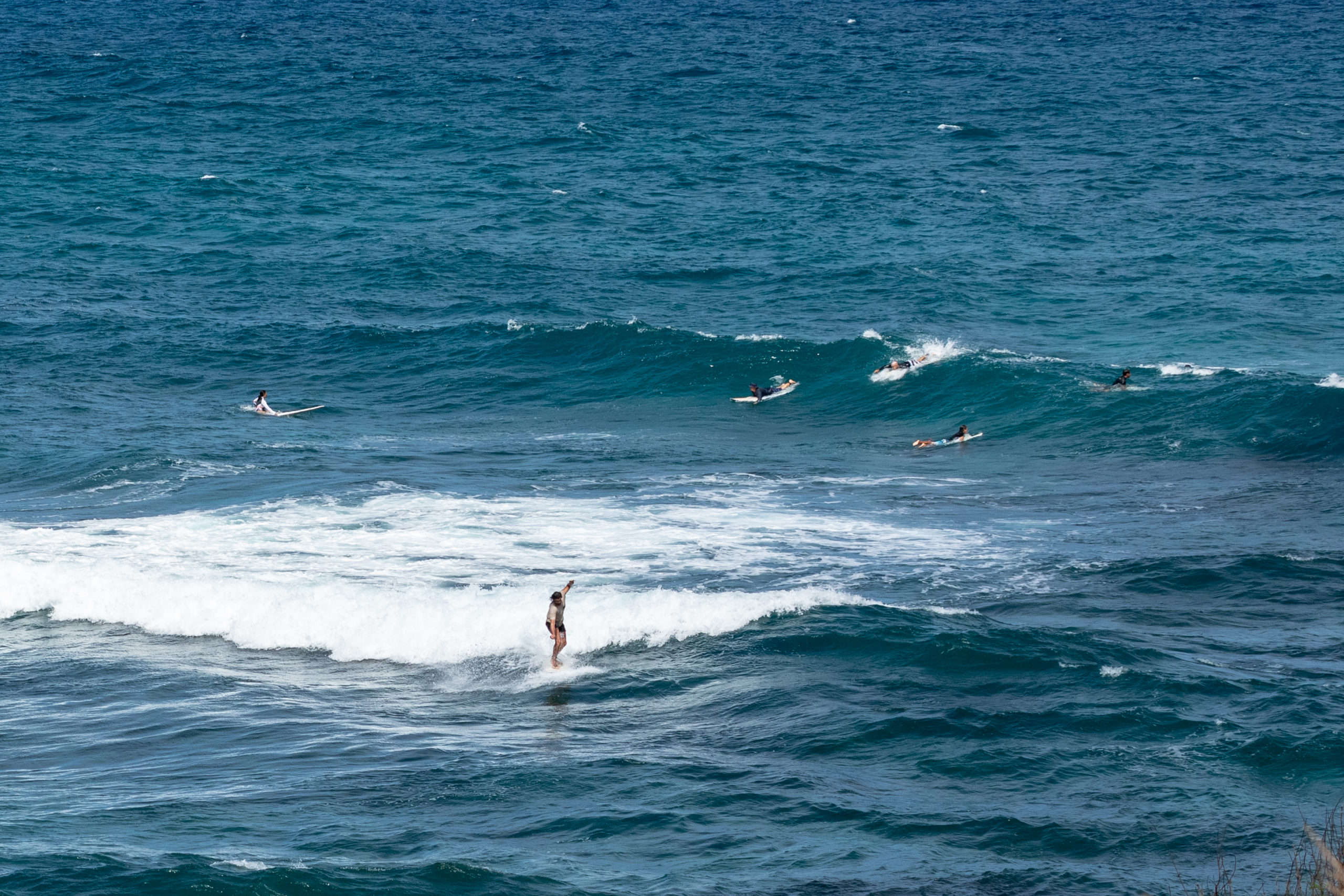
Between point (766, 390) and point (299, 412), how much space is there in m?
13.3

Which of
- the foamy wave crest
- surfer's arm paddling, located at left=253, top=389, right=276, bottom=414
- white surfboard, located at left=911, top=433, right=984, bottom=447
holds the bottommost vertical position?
white surfboard, located at left=911, top=433, right=984, bottom=447

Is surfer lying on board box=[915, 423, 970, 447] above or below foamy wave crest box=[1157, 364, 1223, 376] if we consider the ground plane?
below

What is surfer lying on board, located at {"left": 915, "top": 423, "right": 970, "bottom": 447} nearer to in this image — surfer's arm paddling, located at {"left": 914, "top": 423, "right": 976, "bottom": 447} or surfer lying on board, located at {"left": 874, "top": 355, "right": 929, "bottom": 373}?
surfer's arm paddling, located at {"left": 914, "top": 423, "right": 976, "bottom": 447}

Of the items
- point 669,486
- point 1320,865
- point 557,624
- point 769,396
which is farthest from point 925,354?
point 1320,865

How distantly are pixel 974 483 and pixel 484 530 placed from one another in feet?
36.4

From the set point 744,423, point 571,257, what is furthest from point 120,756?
point 571,257

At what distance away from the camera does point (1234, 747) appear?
580 inches

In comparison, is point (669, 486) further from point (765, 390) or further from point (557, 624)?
point (557, 624)

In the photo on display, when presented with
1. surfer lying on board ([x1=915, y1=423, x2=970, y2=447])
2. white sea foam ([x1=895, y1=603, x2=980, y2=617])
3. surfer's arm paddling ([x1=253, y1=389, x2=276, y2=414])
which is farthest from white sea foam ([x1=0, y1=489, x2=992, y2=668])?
surfer's arm paddling ([x1=253, y1=389, x2=276, y2=414])

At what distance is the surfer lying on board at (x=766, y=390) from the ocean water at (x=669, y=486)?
89 centimetres

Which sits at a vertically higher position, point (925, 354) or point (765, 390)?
point (925, 354)

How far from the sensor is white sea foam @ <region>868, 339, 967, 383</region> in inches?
1580

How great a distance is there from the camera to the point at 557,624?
61.5 ft

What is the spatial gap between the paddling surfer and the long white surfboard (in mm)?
12319
